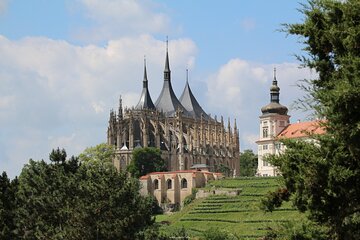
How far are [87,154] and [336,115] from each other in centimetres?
7894

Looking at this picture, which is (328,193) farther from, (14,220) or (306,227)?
(14,220)

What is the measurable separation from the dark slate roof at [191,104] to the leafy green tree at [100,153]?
22.6m

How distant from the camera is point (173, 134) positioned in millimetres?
108688

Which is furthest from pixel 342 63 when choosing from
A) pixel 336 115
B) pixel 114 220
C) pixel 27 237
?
pixel 27 237

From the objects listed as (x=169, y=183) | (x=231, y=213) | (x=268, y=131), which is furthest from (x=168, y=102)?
(x=231, y=213)

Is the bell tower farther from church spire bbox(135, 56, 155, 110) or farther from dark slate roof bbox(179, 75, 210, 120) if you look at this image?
dark slate roof bbox(179, 75, 210, 120)

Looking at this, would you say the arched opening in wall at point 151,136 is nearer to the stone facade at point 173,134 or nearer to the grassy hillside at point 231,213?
the stone facade at point 173,134

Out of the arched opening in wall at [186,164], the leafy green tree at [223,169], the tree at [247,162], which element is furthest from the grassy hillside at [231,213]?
the tree at [247,162]

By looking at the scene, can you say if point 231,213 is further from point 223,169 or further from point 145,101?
point 145,101

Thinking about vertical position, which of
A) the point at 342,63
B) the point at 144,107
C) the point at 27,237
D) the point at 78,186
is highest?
the point at 144,107

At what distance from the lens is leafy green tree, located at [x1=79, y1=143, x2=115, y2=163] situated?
305 feet

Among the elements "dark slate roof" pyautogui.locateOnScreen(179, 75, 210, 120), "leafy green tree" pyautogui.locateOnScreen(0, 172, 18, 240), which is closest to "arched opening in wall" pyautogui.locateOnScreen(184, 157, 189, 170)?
"dark slate roof" pyautogui.locateOnScreen(179, 75, 210, 120)

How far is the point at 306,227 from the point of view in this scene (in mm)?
18797

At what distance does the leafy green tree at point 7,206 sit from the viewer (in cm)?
3869
